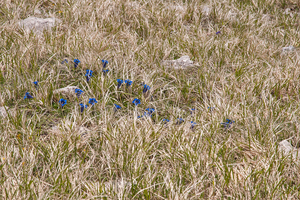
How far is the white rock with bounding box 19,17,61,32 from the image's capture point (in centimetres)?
502

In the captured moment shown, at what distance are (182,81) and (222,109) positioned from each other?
948 mm

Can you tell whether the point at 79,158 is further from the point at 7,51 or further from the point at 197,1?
the point at 197,1

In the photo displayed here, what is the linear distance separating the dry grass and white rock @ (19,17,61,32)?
0.15 m

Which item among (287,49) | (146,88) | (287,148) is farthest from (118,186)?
(287,49)

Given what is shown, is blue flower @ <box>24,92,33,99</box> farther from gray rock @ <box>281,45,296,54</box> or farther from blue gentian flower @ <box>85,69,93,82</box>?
gray rock @ <box>281,45,296,54</box>

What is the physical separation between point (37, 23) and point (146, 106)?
9.50ft

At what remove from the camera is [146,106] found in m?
3.63

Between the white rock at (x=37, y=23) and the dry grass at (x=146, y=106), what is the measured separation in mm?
155

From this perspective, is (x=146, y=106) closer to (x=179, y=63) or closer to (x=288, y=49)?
(x=179, y=63)

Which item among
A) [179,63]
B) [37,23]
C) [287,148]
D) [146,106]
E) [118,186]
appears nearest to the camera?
[118,186]

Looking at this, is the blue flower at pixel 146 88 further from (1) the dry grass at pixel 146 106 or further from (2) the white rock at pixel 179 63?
(2) the white rock at pixel 179 63

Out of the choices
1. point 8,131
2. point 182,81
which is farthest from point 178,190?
point 182,81

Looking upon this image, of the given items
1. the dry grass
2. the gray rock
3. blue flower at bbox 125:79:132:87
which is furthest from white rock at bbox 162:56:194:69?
the gray rock

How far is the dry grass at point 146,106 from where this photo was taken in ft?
8.21
